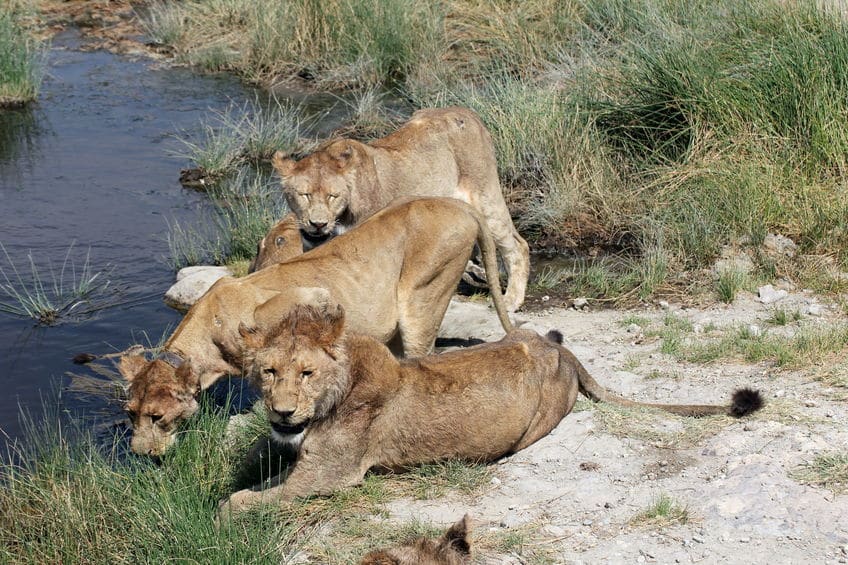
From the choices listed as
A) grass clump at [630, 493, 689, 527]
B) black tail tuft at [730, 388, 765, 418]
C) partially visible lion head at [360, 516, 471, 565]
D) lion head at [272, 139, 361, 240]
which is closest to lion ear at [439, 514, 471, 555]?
partially visible lion head at [360, 516, 471, 565]

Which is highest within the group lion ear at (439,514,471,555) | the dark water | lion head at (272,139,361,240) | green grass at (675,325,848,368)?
lion ear at (439,514,471,555)

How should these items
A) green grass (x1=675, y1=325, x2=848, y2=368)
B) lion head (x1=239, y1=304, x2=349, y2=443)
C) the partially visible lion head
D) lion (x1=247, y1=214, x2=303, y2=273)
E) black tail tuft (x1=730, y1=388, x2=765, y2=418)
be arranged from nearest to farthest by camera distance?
1. the partially visible lion head
2. lion head (x1=239, y1=304, x2=349, y2=443)
3. black tail tuft (x1=730, y1=388, x2=765, y2=418)
4. green grass (x1=675, y1=325, x2=848, y2=368)
5. lion (x1=247, y1=214, x2=303, y2=273)

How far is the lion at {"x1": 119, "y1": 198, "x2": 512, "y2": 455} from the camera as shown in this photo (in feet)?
22.6

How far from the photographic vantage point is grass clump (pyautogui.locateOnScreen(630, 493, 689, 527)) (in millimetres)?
5574

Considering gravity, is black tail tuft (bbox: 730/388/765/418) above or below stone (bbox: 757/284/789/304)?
above

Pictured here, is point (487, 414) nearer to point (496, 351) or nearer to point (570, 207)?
point (496, 351)

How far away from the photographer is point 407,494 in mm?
6160

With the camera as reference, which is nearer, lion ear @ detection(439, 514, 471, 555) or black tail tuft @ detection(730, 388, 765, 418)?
lion ear @ detection(439, 514, 471, 555)

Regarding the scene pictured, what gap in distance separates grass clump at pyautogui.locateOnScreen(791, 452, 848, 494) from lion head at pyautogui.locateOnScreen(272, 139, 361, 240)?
4.31 m

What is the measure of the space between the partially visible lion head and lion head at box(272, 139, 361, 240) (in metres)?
4.73

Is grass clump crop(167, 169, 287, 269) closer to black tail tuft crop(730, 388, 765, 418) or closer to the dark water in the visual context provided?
the dark water

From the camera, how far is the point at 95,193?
1318 cm

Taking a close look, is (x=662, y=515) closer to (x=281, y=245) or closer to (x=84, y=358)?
(x=281, y=245)

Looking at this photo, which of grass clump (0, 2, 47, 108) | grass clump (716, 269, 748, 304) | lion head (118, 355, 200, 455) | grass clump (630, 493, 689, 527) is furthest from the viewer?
grass clump (0, 2, 47, 108)
